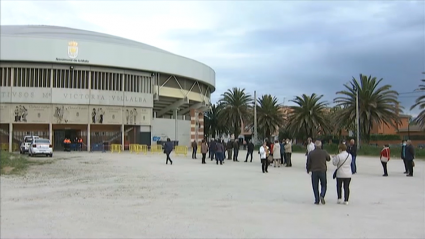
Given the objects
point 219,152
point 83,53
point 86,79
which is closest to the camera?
point 219,152

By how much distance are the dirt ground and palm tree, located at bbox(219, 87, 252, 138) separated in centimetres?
4499

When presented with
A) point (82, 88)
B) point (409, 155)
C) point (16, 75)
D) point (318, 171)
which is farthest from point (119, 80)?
point (318, 171)

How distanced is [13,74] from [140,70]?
1412 centimetres

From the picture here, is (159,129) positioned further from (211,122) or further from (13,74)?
(211,122)

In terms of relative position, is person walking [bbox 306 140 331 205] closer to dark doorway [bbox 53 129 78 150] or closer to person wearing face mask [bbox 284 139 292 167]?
person wearing face mask [bbox 284 139 292 167]

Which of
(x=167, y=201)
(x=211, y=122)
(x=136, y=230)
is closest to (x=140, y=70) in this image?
(x=211, y=122)

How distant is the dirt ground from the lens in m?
7.32

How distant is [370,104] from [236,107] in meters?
20.9

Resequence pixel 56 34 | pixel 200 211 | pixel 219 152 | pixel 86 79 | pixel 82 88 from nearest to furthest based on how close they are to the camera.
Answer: pixel 200 211 < pixel 219 152 < pixel 82 88 < pixel 86 79 < pixel 56 34

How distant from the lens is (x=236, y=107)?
5941 cm

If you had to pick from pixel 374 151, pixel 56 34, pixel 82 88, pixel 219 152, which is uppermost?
pixel 56 34

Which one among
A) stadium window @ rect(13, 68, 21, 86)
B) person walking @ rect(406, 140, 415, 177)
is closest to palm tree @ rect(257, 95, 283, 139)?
stadium window @ rect(13, 68, 21, 86)

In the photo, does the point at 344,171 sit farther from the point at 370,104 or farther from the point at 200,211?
the point at 370,104

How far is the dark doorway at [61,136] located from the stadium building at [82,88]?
112 millimetres
